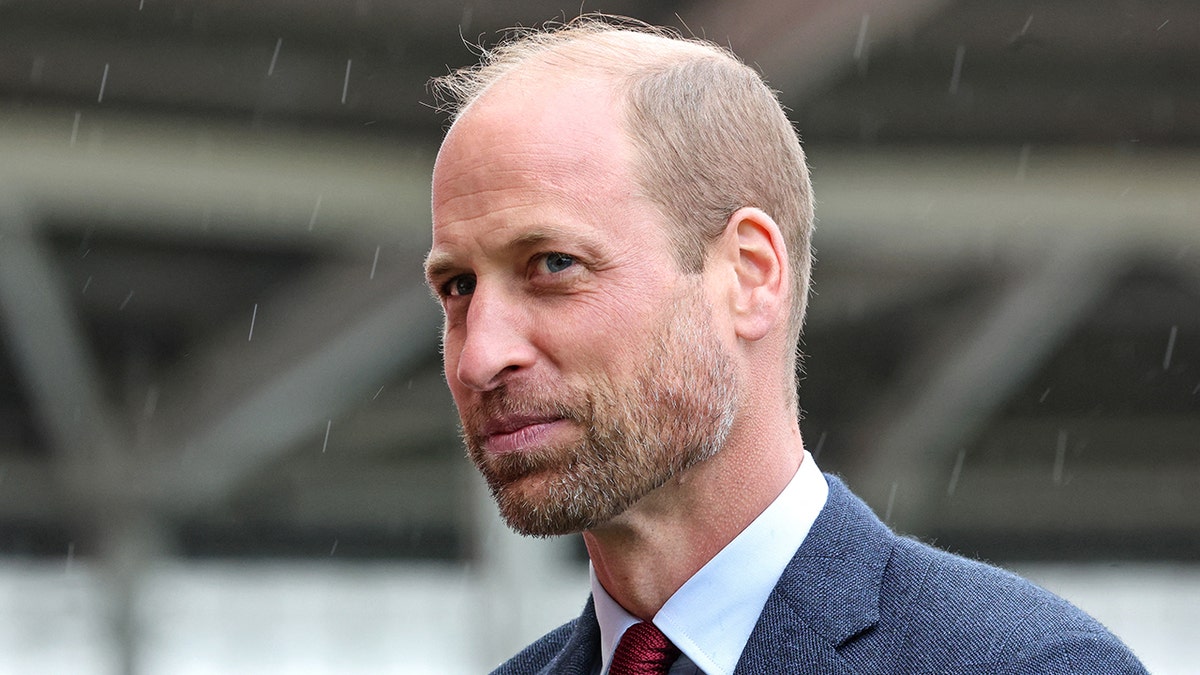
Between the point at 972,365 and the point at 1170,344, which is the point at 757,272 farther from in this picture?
the point at 1170,344

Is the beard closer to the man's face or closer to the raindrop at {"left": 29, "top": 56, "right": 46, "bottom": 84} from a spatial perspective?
the man's face

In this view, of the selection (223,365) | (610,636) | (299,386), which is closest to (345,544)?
(223,365)

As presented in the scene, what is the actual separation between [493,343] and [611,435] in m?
0.23

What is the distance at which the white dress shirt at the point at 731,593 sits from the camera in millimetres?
2459

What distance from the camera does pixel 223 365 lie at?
15.3 metres

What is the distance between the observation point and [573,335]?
94.0 inches

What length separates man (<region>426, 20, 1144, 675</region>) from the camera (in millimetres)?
2375

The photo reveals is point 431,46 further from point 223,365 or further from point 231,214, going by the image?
point 223,365

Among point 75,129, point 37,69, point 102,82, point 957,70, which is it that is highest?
point 957,70

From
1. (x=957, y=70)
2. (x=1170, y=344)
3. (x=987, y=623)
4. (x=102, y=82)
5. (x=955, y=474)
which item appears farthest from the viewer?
(x=955, y=474)

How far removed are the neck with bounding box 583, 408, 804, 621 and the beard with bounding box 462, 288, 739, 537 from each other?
0.07 m

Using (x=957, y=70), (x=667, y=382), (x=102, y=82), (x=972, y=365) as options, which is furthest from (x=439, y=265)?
(x=972, y=365)

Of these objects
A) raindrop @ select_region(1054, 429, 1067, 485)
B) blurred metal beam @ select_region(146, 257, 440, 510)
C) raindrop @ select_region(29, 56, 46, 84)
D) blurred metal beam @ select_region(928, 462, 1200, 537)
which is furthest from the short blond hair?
blurred metal beam @ select_region(928, 462, 1200, 537)

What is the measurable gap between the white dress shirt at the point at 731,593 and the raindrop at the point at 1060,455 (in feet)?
74.0
